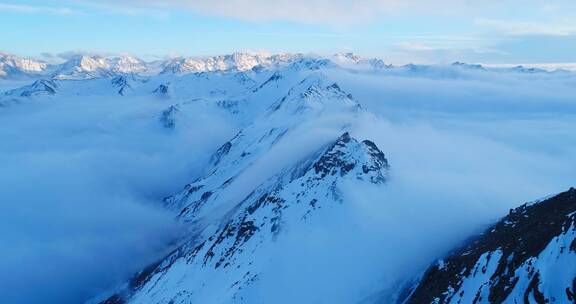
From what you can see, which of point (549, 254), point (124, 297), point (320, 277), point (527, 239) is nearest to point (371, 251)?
Answer: point (320, 277)

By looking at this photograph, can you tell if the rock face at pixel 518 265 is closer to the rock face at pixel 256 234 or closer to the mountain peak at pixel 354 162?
the rock face at pixel 256 234

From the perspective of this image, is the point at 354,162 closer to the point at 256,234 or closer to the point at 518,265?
the point at 256,234

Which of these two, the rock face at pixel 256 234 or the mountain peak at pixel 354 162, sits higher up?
the mountain peak at pixel 354 162

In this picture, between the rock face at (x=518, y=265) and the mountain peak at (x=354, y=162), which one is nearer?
the rock face at (x=518, y=265)

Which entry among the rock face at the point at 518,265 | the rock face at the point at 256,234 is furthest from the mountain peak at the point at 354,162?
the rock face at the point at 518,265

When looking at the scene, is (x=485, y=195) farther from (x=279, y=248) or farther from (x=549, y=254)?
(x=549, y=254)

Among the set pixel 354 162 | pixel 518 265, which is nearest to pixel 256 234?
pixel 354 162

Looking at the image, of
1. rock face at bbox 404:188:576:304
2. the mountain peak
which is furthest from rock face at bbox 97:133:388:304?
rock face at bbox 404:188:576:304
